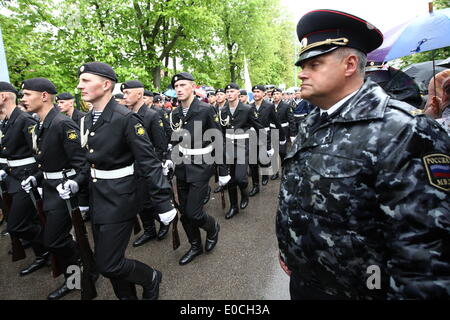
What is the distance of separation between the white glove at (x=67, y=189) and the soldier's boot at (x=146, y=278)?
992mm

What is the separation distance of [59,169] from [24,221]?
101cm

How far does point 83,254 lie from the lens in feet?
9.44

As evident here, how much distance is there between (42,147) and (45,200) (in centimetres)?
60

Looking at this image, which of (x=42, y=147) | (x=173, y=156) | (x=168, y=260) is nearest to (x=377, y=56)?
(x=173, y=156)

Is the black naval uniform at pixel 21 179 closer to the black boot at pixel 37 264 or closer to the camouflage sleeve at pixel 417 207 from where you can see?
the black boot at pixel 37 264

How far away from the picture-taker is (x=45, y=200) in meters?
3.13

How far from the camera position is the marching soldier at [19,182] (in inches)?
139

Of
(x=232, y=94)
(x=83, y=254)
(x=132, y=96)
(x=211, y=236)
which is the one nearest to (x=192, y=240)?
(x=211, y=236)

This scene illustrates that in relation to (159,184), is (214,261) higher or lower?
lower

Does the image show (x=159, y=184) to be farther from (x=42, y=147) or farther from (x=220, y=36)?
(x=220, y=36)

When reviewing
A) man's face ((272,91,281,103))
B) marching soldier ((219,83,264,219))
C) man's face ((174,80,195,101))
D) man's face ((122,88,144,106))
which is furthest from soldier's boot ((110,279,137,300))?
man's face ((272,91,281,103))

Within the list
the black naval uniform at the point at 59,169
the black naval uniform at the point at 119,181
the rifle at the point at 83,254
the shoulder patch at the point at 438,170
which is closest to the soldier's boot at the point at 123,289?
the black naval uniform at the point at 119,181

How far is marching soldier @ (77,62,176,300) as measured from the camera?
254cm

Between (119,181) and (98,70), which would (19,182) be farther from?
(98,70)
